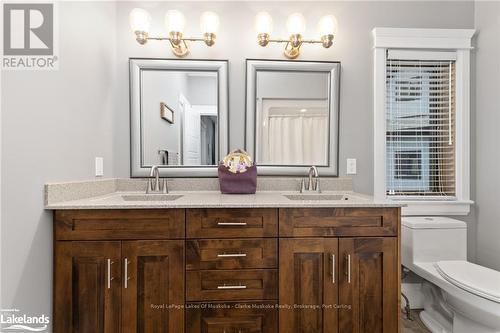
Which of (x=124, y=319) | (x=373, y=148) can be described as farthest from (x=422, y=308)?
(x=124, y=319)

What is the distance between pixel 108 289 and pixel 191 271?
41 cm

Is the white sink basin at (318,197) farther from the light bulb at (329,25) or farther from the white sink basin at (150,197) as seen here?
the light bulb at (329,25)

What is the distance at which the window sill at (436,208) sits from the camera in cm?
209

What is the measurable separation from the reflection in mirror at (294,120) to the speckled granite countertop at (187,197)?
203 millimetres

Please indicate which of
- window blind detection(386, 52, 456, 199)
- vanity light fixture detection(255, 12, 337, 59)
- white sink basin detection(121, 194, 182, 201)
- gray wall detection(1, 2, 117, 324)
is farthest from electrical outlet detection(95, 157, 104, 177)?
window blind detection(386, 52, 456, 199)

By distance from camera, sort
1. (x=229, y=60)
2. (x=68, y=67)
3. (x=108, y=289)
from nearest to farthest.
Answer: (x=108, y=289), (x=68, y=67), (x=229, y=60)

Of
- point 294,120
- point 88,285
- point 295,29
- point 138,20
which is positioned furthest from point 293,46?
point 88,285

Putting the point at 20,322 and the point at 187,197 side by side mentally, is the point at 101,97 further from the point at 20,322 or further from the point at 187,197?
the point at 20,322

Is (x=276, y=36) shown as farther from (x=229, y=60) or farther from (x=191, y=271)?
(x=191, y=271)

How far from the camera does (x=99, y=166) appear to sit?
1776 millimetres

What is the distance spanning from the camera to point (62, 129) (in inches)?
56.4

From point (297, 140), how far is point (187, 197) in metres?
0.91

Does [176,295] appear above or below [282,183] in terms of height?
below

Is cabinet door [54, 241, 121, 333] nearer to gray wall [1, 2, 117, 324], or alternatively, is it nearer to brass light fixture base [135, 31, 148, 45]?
gray wall [1, 2, 117, 324]
